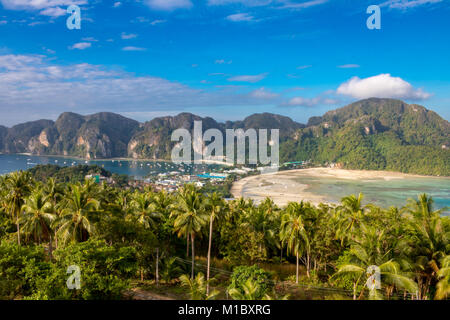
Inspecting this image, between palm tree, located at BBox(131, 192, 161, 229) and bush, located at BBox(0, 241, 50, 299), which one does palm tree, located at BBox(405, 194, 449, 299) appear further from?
bush, located at BBox(0, 241, 50, 299)

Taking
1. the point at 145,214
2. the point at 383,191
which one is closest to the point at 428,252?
the point at 145,214

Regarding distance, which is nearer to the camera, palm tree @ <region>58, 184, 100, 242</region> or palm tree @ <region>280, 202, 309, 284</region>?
palm tree @ <region>58, 184, 100, 242</region>

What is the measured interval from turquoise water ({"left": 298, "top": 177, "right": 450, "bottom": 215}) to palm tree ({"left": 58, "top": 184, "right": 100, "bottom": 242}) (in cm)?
8618

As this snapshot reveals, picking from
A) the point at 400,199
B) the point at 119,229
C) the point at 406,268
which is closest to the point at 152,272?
the point at 119,229

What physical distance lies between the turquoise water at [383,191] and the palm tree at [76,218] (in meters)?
86.2

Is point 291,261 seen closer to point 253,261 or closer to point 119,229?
point 253,261

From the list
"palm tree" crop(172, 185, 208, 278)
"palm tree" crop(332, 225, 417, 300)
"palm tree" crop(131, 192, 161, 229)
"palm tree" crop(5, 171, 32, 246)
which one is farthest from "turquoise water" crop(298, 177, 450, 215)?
"palm tree" crop(5, 171, 32, 246)

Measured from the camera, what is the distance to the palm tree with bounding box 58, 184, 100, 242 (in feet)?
57.3

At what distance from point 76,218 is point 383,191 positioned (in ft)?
392

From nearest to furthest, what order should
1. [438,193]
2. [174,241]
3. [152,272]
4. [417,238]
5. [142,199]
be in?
[417,238] < [152,272] < [142,199] < [174,241] < [438,193]

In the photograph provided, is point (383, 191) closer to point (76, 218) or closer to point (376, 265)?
point (376, 265)

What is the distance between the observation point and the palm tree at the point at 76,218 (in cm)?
1747

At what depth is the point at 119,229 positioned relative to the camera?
68.7 ft
